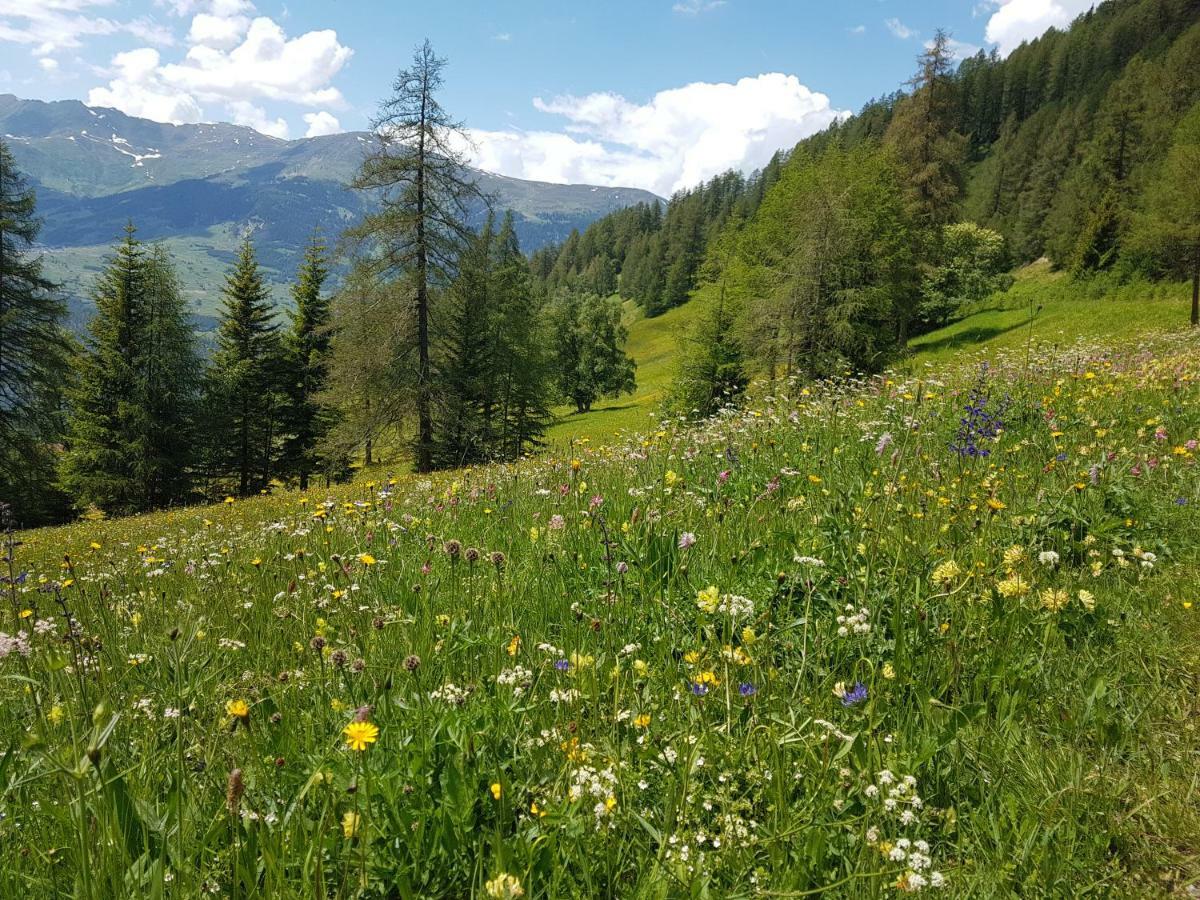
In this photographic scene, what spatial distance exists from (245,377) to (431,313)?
15.5 m

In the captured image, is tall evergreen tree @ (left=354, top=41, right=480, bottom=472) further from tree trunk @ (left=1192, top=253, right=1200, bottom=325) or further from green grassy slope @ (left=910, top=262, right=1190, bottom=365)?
tree trunk @ (left=1192, top=253, right=1200, bottom=325)

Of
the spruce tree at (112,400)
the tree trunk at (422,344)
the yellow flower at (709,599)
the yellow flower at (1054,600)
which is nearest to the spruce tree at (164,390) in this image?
the spruce tree at (112,400)

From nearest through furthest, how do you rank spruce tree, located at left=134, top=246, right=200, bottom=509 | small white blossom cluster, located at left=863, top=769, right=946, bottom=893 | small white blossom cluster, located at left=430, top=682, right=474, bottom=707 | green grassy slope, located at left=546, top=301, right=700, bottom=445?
small white blossom cluster, located at left=863, top=769, right=946, bottom=893
small white blossom cluster, located at left=430, top=682, right=474, bottom=707
spruce tree, located at left=134, top=246, right=200, bottom=509
green grassy slope, located at left=546, top=301, right=700, bottom=445

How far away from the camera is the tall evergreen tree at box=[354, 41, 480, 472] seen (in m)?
22.3

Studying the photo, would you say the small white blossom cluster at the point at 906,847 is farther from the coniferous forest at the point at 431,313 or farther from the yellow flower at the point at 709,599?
the coniferous forest at the point at 431,313

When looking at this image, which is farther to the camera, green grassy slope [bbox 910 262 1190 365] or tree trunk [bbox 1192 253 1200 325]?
green grassy slope [bbox 910 262 1190 365]

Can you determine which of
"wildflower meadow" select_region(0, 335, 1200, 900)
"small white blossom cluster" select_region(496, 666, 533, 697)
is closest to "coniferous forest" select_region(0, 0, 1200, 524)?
"wildflower meadow" select_region(0, 335, 1200, 900)

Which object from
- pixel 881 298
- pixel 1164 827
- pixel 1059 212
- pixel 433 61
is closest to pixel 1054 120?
pixel 1059 212

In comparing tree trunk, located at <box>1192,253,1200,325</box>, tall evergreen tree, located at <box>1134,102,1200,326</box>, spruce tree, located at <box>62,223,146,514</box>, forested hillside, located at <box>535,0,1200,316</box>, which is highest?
forested hillside, located at <box>535,0,1200,316</box>

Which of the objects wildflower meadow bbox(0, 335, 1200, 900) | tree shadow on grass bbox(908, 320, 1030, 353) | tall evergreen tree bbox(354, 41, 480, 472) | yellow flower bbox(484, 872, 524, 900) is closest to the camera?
yellow flower bbox(484, 872, 524, 900)

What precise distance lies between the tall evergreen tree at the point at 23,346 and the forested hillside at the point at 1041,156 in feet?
99.3

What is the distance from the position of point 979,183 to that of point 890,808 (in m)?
109

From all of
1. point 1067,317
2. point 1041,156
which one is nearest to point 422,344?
point 1067,317

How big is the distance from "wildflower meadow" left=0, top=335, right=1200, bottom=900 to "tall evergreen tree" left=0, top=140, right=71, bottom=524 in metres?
29.2
